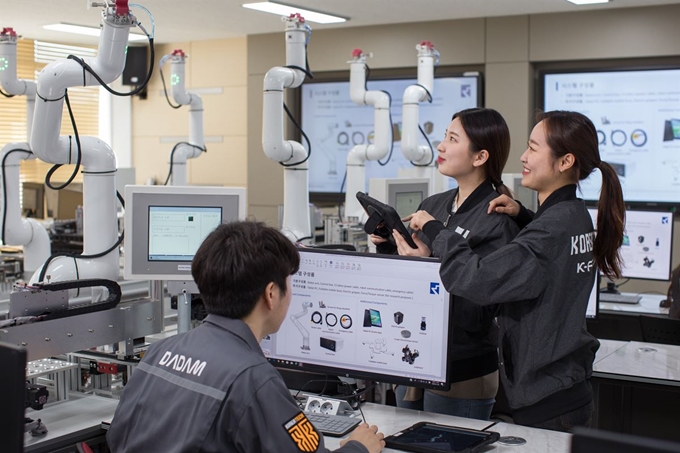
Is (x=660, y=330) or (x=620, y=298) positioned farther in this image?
(x=620, y=298)

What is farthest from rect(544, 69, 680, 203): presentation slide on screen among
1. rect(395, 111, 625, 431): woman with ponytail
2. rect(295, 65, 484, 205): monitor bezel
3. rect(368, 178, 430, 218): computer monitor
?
rect(395, 111, 625, 431): woman with ponytail

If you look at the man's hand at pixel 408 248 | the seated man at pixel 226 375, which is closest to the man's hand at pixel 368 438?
the seated man at pixel 226 375

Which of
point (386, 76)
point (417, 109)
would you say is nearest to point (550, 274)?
point (417, 109)

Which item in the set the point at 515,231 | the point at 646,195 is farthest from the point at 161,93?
the point at 515,231

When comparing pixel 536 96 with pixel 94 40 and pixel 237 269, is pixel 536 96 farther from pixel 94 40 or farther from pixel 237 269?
pixel 237 269

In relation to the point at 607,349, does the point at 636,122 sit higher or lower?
higher

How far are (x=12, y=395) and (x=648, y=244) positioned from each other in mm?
3851

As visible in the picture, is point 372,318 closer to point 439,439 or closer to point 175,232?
point 439,439

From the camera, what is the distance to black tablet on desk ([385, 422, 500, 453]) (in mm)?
1918

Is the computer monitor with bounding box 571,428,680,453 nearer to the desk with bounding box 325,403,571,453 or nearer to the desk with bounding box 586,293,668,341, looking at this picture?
the desk with bounding box 325,403,571,453

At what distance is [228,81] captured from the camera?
822 cm

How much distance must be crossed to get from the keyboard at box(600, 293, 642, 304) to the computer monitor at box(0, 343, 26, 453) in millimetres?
3812

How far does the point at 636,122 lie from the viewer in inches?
250

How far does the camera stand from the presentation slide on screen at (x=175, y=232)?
275 centimetres
